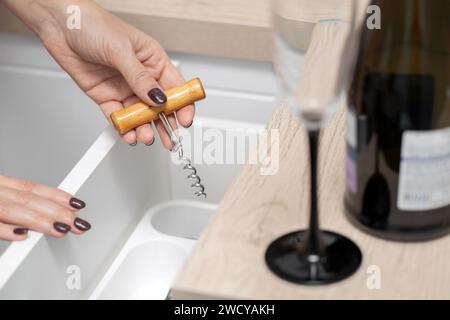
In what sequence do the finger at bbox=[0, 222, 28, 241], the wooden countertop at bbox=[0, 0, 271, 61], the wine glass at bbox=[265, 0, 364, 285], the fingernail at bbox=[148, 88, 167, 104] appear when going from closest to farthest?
the wine glass at bbox=[265, 0, 364, 285] < the finger at bbox=[0, 222, 28, 241] < the fingernail at bbox=[148, 88, 167, 104] < the wooden countertop at bbox=[0, 0, 271, 61]

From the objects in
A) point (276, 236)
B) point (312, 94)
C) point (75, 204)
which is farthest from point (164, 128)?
point (312, 94)

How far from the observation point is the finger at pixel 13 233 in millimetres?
749

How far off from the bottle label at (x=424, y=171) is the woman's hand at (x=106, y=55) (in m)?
0.40

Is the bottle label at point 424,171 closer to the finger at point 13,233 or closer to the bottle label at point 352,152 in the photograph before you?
the bottle label at point 352,152

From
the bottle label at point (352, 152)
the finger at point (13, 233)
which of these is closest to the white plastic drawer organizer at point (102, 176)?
the finger at point (13, 233)

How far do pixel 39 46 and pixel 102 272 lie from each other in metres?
0.39

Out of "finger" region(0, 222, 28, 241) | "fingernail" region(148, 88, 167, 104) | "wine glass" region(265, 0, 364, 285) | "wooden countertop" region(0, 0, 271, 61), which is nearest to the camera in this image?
"wine glass" region(265, 0, 364, 285)

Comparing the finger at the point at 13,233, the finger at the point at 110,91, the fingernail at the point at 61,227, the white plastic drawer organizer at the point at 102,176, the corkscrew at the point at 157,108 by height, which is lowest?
the white plastic drawer organizer at the point at 102,176

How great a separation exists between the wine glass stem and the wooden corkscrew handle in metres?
0.36

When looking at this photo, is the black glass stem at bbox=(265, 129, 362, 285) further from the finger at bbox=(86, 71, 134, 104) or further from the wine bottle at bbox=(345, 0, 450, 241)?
the finger at bbox=(86, 71, 134, 104)

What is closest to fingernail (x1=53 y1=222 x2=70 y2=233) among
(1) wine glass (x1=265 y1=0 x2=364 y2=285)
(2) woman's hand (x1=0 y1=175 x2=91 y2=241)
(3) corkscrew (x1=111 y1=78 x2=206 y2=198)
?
(2) woman's hand (x1=0 y1=175 x2=91 y2=241)

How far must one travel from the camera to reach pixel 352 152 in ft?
1.92

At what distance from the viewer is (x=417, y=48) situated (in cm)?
59

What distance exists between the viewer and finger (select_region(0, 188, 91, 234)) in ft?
2.58
